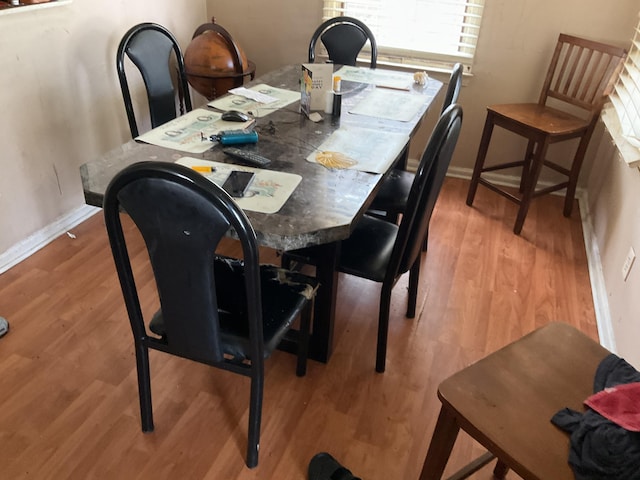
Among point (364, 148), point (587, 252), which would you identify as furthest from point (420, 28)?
point (364, 148)

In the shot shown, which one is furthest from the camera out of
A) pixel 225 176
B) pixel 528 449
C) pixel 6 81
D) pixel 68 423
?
pixel 6 81

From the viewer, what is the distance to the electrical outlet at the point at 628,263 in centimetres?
198

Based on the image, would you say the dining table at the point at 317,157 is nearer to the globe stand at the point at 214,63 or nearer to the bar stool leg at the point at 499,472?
the globe stand at the point at 214,63

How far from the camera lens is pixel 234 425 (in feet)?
5.29

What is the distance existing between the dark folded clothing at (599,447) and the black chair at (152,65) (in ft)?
6.36

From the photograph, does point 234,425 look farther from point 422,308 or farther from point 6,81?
point 6,81

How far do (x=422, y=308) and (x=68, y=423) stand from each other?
137 cm

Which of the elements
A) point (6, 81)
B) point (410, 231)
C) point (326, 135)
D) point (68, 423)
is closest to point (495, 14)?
point (326, 135)

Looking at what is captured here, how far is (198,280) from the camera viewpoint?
3.84ft

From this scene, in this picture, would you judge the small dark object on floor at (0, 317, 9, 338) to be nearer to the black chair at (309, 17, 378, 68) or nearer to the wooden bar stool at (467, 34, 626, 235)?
the black chair at (309, 17, 378, 68)

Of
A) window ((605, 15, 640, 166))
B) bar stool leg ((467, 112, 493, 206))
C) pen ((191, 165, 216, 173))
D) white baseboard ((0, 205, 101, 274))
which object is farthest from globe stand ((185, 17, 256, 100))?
window ((605, 15, 640, 166))

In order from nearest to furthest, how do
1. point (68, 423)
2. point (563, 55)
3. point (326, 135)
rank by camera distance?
1. point (68, 423)
2. point (326, 135)
3. point (563, 55)

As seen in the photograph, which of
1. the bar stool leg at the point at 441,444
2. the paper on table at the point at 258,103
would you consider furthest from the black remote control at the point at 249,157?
the bar stool leg at the point at 441,444

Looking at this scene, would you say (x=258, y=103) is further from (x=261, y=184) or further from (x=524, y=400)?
(x=524, y=400)
